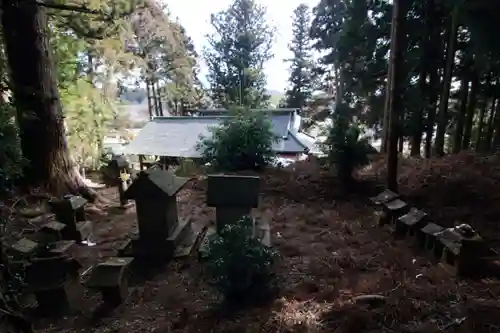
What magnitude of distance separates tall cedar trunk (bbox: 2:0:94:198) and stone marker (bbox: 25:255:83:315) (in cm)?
270

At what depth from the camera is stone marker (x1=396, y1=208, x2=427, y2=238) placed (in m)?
3.54

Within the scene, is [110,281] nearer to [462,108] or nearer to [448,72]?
[448,72]

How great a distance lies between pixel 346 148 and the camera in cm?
534

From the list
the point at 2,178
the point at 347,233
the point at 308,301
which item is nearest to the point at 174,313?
the point at 308,301

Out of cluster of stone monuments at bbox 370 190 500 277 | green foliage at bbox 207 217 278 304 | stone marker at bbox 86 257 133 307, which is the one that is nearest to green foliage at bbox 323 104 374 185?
cluster of stone monuments at bbox 370 190 500 277

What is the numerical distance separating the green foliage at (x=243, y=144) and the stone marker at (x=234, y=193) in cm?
258

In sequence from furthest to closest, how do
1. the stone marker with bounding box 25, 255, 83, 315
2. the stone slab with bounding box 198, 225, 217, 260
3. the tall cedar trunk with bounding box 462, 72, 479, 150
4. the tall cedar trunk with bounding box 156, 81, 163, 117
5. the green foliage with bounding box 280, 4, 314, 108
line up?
the green foliage with bounding box 280, 4, 314, 108
the tall cedar trunk with bounding box 156, 81, 163, 117
the tall cedar trunk with bounding box 462, 72, 479, 150
the stone slab with bounding box 198, 225, 217, 260
the stone marker with bounding box 25, 255, 83, 315

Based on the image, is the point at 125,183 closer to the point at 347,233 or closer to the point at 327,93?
the point at 347,233

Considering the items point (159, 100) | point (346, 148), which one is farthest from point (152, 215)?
point (159, 100)

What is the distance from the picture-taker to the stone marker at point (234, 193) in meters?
3.74

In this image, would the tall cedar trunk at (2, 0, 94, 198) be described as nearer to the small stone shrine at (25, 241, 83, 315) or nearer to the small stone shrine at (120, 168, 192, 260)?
the small stone shrine at (120, 168, 192, 260)

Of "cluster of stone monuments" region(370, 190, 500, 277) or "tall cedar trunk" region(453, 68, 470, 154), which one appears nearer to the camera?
"cluster of stone monuments" region(370, 190, 500, 277)

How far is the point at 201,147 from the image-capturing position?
7.20 m

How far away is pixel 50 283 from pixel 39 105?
3.21 m
